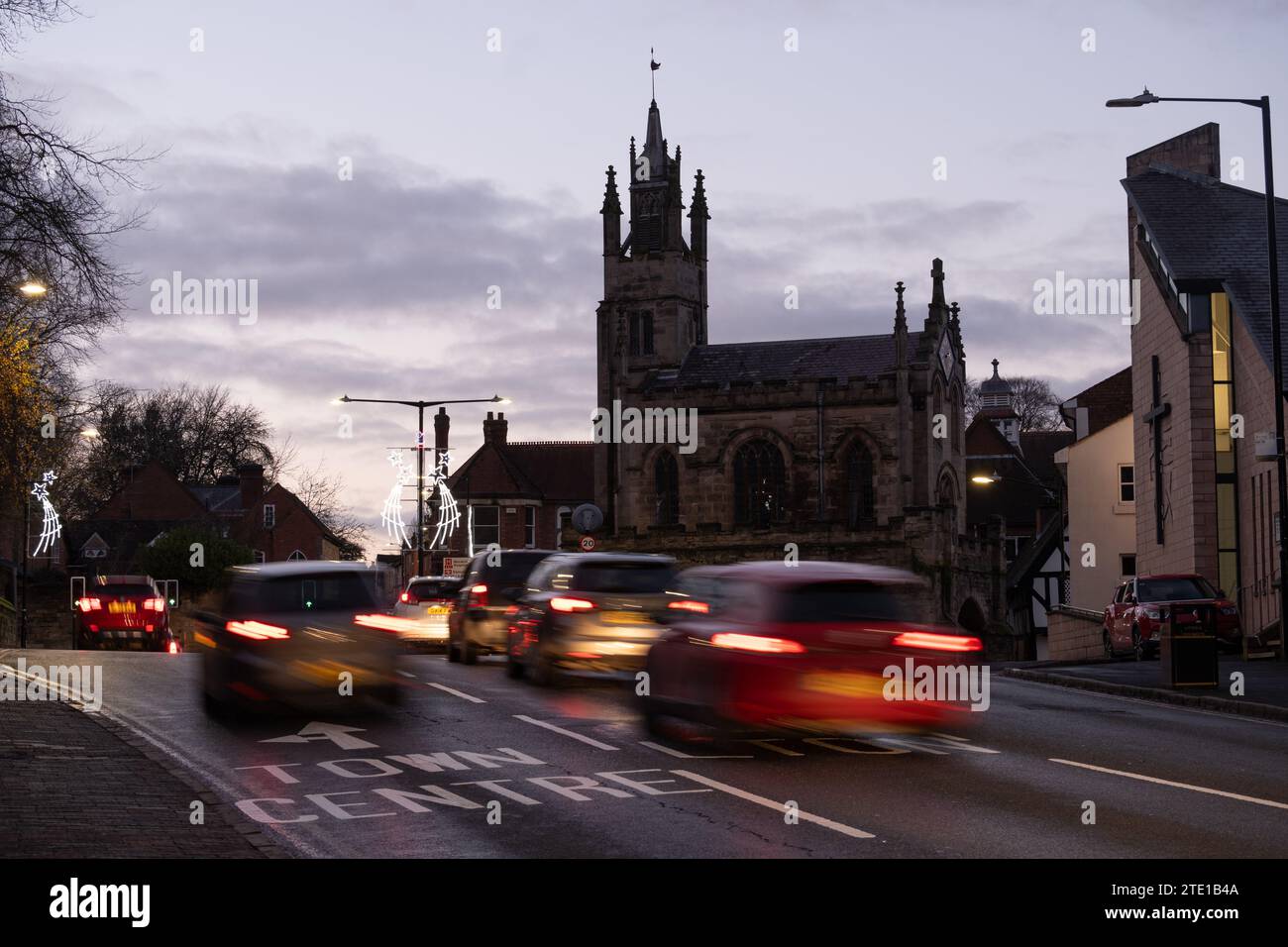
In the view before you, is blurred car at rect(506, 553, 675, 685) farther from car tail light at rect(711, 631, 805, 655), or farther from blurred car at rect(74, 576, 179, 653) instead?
blurred car at rect(74, 576, 179, 653)

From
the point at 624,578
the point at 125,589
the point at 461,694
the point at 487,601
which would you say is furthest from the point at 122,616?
the point at 624,578

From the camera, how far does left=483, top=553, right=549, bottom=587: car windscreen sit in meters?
26.7

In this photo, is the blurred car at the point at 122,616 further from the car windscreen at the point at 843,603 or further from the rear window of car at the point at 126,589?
the car windscreen at the point at 843,603

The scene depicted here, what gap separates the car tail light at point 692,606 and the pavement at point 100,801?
15.9ft

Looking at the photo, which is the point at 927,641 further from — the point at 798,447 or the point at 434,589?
the point at 798,447

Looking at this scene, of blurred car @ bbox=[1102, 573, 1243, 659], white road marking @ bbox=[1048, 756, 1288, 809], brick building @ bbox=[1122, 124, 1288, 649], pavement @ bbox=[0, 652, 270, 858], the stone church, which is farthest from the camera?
the stone church

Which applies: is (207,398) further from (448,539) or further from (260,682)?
(260,682)

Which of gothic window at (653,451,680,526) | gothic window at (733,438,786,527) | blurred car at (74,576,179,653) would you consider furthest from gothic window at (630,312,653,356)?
blurred car at (74,576,179,653)

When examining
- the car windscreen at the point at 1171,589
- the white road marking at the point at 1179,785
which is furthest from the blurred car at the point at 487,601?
the car windscreen at the point at 1171,589

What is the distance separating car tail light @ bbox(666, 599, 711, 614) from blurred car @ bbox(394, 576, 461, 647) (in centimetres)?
1874

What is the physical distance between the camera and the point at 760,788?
530 inches

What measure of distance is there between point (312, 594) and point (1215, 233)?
101ft

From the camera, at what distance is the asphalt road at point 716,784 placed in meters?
11.1
